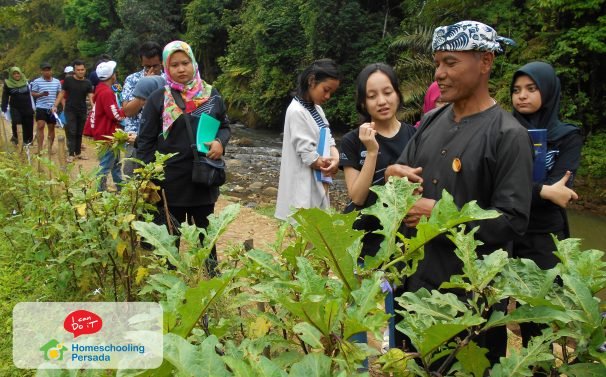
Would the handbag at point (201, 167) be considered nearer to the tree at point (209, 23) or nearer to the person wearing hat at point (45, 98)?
the person wearing hat at point (45, 98)

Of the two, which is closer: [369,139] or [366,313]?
[366,313]

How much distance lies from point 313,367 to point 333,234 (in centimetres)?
26

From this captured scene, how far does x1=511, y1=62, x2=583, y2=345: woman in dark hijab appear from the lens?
8.63 ft

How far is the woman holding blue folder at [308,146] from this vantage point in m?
3.54

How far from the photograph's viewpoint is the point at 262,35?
21.1m

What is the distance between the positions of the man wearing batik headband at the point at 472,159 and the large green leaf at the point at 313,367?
977 millimetres

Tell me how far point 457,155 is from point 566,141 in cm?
110

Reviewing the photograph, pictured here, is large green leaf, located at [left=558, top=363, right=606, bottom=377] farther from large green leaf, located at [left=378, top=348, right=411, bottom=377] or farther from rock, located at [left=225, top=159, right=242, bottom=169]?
rock, located at [left=225, top=159, right=242, bottom=169]

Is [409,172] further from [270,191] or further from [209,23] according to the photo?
[209,23]

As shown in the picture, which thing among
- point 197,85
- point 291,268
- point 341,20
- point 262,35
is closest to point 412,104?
point 341,20

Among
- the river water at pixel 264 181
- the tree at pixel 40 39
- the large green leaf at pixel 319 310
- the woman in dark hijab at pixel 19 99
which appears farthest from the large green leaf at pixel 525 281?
the tree at pixel 40 39

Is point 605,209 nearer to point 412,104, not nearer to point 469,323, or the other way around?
point 412,104

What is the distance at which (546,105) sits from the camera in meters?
2.80

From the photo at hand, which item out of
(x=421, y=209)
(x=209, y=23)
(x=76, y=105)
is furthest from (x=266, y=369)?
(x=209, y=23)
